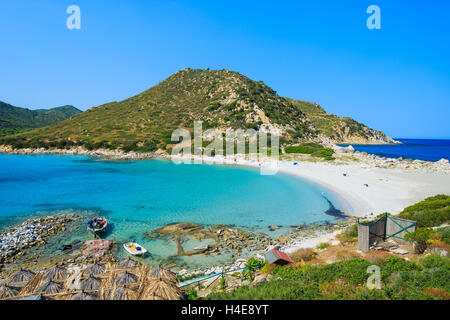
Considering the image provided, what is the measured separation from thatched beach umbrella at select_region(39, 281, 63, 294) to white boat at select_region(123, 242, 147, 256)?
5.00m

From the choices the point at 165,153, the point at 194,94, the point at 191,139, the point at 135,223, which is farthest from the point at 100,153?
the point at 135,223

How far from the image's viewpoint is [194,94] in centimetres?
9981

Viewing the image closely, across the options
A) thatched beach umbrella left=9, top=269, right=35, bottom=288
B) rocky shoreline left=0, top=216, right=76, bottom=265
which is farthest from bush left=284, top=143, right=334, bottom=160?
thatched beach umbrella left=9, top=269, right=35, bottom=288

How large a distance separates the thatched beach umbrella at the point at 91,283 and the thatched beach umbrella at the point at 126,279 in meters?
0.65

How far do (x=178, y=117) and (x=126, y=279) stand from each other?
8188 centimetres

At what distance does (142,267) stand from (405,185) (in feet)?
93.6

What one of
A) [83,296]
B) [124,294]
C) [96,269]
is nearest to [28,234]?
[96,269]

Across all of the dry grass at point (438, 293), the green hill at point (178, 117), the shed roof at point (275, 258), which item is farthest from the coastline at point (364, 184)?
the green hill at point (178, 117)

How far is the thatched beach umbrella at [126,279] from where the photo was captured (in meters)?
7.48

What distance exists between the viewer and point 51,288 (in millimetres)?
7398

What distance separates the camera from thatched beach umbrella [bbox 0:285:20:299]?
7301mm

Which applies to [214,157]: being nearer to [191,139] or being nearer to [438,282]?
[191,139]

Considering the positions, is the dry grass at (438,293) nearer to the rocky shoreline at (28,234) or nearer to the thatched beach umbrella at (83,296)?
the thatched beach umbrella at (83,296)
